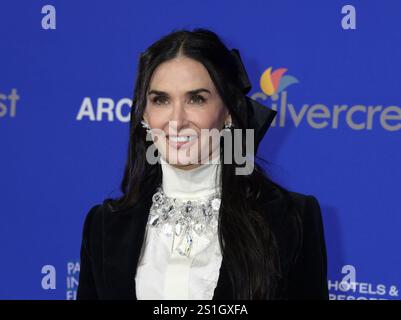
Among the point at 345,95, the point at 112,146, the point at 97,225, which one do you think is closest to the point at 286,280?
the point at 97,225

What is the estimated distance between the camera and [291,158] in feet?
6.98

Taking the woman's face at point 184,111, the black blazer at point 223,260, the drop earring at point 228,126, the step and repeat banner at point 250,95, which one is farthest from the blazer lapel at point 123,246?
the step and repeat banner at point 250,95

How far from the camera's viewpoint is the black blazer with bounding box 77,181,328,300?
1641 mm

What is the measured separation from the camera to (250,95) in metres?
2.15

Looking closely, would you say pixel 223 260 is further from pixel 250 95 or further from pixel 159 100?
pixel 250 95

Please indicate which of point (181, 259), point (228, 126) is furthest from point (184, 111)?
point (181, 259)

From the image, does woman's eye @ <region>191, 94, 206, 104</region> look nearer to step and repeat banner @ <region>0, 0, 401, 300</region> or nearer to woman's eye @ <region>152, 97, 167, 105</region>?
woman's eye @ <region>152, 97, 167, 105</region>

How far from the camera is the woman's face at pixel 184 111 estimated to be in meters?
1.62

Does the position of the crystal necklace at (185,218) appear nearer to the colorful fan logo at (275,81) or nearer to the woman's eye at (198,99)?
the woman's eye at (198,99)

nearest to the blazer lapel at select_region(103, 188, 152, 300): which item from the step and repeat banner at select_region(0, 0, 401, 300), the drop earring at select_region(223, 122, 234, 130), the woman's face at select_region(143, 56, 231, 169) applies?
the woman's face at select_region(143, 56, 231, 169)

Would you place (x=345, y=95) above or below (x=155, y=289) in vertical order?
above

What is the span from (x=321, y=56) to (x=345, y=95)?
15cm

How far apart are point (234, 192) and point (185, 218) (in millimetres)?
148

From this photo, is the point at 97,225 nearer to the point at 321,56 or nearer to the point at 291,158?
the point at 291,158
